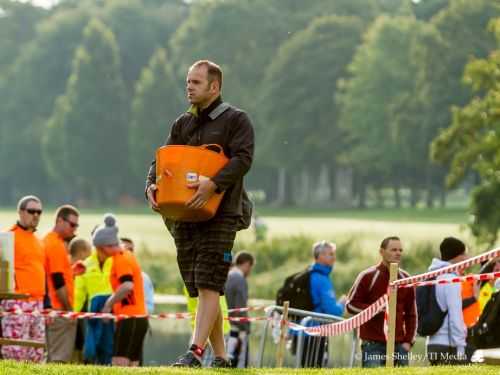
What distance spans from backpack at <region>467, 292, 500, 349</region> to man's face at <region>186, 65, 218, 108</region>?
285 centimetres

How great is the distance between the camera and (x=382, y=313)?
1317 centimetres

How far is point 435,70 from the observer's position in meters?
78.6

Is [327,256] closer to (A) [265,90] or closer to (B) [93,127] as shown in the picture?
(A) [265,90]

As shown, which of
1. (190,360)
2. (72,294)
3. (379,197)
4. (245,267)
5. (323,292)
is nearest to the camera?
(190,360)

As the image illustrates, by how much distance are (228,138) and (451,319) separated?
12.4ft

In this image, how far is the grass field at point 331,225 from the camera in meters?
68.4

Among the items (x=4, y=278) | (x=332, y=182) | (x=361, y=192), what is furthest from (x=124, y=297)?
(x=332, y=182)

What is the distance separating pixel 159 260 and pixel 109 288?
4349cm

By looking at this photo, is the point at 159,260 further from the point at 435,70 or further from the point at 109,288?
the point at 109,288

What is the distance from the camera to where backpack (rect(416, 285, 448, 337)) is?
1344cm

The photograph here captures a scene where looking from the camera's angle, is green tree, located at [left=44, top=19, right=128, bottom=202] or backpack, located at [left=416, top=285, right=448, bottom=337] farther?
green tree, located at [left=44, top=19, right=128, bottom=202]

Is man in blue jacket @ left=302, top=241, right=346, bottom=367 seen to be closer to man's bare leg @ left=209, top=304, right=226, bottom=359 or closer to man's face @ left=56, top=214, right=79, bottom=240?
man's face @ left=56, top=214, right=79, bottom=240

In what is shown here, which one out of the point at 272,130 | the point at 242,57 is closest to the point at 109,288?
the point at 272,130

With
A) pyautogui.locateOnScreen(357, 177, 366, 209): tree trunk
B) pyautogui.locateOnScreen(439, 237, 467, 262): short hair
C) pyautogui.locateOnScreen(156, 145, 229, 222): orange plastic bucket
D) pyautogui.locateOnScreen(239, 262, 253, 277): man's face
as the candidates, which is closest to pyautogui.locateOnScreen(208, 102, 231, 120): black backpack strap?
pyautogui.locateOnScreen(156, 145, 229, 222): orange plastic bucket
